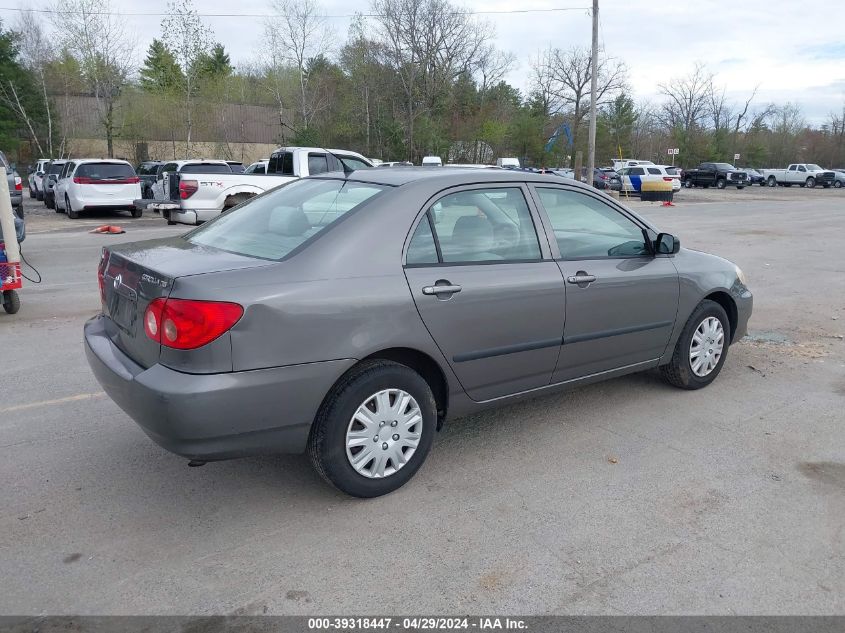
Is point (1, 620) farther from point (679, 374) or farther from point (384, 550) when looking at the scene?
point (679, 374)

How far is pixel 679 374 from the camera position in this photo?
503 cm

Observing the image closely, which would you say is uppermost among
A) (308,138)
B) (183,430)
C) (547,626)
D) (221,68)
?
(221,68)

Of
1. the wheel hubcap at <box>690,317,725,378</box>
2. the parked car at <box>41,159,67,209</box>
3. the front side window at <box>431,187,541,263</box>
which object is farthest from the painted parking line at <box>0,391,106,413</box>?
the parked car at <box>41,159,67,209</box>

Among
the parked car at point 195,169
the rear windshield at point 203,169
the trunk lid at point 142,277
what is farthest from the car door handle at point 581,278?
the rear windshield at point 203,169

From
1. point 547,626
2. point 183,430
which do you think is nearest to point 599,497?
point 547,626

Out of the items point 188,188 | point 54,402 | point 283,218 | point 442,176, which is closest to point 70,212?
point 188,188

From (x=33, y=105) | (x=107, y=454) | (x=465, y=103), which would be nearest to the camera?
(x=107, y=454)

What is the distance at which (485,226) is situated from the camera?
3.92m

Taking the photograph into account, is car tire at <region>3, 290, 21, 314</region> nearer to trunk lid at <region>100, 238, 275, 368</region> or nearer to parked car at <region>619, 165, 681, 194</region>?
trunk lid at <region>100, 238, 275, 368</region>

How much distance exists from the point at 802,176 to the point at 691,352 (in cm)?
5588

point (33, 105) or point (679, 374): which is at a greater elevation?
point (33, 105)

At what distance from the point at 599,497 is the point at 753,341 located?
397 cm

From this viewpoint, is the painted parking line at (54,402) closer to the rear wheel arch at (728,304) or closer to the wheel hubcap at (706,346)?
the wheel hubcap at (706,346)

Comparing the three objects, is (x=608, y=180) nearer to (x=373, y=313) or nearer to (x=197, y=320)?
(x=373, y=313)
